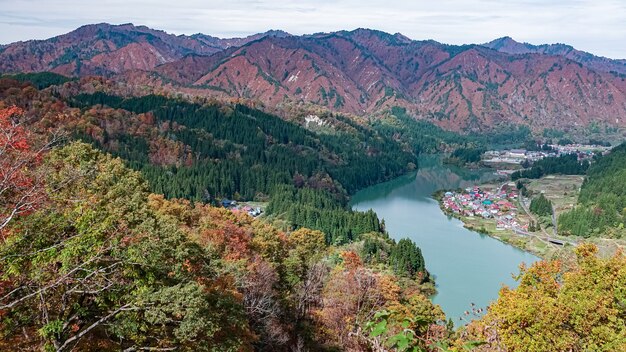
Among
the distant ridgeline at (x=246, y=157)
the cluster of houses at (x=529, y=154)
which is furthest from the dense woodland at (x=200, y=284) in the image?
the cluster of houses at (x=529, y=154)

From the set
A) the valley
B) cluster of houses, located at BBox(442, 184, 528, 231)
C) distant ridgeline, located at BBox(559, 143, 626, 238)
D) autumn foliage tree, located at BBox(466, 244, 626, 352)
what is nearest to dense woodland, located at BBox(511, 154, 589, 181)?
the valley

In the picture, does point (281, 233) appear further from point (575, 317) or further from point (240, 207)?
point (240, 207)

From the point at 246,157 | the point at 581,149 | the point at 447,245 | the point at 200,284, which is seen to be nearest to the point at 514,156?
the point at 581,149

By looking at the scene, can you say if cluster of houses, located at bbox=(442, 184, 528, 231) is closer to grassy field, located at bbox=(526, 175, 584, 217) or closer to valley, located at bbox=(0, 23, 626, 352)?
valley, located at bbox=(0, 23, 626, 352)

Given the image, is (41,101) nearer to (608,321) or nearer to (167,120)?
Result: (167,120)

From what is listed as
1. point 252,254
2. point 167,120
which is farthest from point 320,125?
point 252,254

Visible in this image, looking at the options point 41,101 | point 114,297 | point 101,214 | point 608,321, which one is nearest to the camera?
point 114,297
